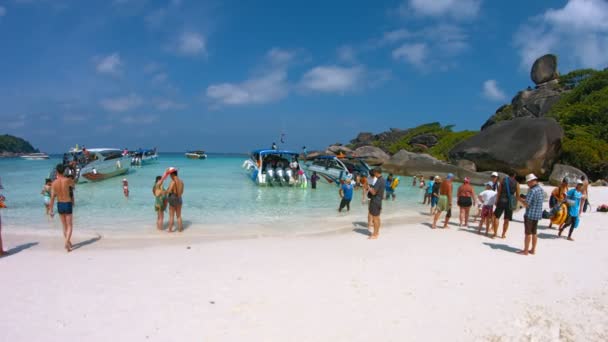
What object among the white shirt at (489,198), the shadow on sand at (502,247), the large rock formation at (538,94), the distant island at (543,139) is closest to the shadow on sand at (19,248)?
the shadow on sand at (502,247)

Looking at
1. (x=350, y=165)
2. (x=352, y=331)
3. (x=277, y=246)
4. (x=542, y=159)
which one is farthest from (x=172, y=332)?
(x=542, y=159)

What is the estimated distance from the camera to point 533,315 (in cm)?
353

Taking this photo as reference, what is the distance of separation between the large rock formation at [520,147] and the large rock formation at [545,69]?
66.2 feet

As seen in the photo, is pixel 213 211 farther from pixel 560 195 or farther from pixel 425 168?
pixel 425 168

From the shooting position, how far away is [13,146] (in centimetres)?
8712

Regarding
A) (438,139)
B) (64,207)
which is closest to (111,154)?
(64,207)

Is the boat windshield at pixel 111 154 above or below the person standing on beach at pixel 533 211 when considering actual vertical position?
above

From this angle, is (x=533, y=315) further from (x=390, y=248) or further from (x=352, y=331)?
(x=390, y=248)

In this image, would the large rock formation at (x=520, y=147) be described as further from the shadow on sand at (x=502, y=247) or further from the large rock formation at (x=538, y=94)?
the shadow on sand at (x=502, y=247)

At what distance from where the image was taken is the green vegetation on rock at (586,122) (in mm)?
20766

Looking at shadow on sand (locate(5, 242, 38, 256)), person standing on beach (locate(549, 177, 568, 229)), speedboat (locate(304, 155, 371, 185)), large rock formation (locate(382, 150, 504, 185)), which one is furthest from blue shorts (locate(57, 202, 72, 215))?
large rock formation (locate(382, 150, 504, 185))

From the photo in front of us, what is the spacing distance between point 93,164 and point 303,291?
19.2 m

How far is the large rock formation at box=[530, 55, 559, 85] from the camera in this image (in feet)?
120

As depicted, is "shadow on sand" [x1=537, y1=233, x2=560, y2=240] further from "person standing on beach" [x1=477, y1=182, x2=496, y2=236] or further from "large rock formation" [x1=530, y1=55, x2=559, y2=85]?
"large rock formation" [x1=530, y1=55, x2=559, y2=85]
